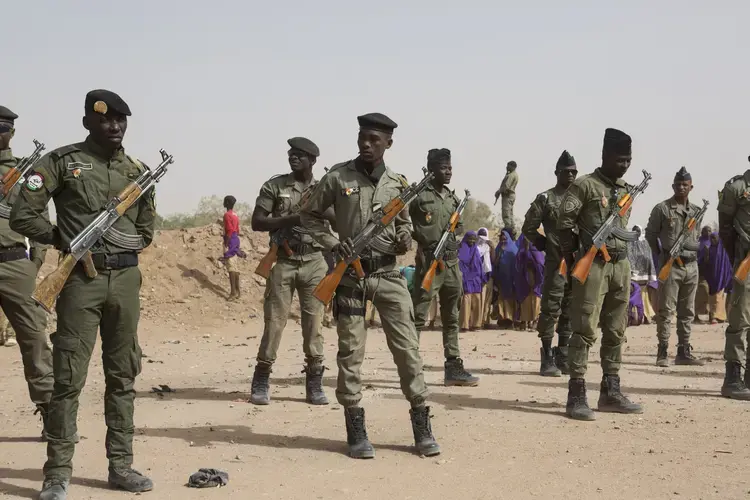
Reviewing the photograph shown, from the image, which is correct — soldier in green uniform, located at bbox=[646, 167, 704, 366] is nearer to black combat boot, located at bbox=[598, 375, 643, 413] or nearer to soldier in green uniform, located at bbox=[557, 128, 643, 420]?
black combat boot, located at bbox=[598, 375, 643, 413]

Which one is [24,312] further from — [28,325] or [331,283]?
[331,283]

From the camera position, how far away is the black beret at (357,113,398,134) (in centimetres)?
660

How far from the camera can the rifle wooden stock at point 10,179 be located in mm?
7004

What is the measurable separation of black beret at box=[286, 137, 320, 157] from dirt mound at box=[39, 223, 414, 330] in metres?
9.89

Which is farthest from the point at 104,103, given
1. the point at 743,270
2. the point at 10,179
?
the point at 743,270

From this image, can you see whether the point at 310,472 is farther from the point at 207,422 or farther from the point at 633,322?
the point at 633,322

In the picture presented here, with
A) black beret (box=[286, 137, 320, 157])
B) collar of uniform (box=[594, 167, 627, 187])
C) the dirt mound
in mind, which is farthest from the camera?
the dirt mound

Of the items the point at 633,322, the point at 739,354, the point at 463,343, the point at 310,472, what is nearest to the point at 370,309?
the point at 463,343

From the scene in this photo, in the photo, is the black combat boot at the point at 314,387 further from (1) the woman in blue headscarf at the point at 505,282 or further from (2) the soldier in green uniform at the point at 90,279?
(1) the woman in blue headscarf at the point at 505,282

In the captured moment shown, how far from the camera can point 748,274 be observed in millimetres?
9031

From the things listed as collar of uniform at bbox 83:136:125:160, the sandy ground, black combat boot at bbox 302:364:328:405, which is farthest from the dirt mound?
collar of uniform at bbox 83:136:125:160

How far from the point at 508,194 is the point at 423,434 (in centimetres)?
1620

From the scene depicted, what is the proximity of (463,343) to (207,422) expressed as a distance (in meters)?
8.04

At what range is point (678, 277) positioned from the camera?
11852 millimetres
